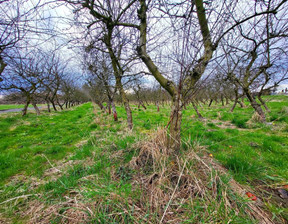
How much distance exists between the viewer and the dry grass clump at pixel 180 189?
1.20 metres

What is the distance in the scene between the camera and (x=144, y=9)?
259cm

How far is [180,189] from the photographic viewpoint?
1513 millimetres

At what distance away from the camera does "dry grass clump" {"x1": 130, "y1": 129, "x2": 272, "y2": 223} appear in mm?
1196

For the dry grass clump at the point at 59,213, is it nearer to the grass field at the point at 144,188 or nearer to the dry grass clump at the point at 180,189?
the grass field at the point at 144,188

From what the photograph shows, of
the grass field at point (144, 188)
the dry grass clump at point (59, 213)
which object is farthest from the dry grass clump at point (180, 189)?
the dry grass clump at point (59, 213)

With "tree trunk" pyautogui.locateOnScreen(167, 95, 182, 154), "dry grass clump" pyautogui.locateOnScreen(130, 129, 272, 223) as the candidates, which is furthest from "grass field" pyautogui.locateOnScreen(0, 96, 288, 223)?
"tree trunk" pyautogui.locateOnScreen(167, 95, 182, 154)

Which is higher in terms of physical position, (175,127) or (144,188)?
(175,127)

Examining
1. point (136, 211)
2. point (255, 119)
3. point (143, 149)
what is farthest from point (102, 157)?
point (255, 119)

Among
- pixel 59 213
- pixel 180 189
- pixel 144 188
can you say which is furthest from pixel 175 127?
pixel 59 213

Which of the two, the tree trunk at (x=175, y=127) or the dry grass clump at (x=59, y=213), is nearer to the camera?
the dry grass clump at (x=59, y=213)

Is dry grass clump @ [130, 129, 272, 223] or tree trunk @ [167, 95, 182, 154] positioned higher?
tree trunk @ [167, 95, 182, 154]

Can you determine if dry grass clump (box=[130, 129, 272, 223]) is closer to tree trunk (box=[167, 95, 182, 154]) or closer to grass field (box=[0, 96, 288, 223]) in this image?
grass field (box=[0, 96, 288, 223])

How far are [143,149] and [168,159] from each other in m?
0.54

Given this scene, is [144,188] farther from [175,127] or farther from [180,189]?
[175,127]
